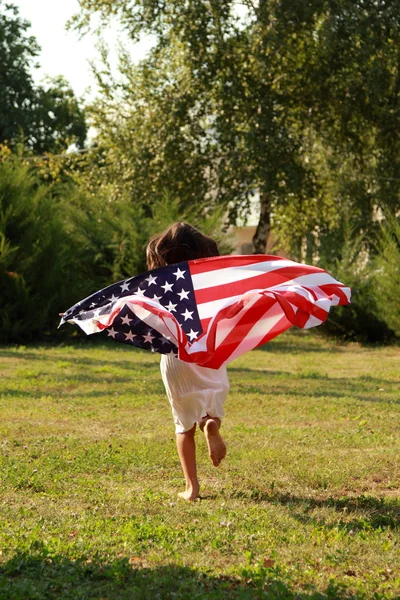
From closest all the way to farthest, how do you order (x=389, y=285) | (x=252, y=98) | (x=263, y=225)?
(x=389, y=285), (x=252, y=98), (x=263, y=225)

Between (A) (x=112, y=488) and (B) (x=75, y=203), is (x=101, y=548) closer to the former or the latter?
(A) (x=112, y=488)

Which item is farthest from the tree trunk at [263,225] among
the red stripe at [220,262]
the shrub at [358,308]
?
the red stripe at [220,262]

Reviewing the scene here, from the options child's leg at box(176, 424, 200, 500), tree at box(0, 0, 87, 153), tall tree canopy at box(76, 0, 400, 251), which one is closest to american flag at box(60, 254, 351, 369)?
child's leg at box(176, 424, 200, 500)

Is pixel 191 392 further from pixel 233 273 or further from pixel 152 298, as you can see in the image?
pixel 233 273

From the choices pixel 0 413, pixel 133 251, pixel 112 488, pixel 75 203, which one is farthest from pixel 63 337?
pixel 112 488

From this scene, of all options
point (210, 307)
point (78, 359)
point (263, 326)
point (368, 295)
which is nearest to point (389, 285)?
point (368, 295)

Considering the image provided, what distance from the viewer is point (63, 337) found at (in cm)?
1923

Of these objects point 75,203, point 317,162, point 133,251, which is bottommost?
point 133,251

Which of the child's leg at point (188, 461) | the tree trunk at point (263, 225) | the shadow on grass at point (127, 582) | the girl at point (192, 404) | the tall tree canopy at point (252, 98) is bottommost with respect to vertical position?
the shadow on grass at point (127, 582)

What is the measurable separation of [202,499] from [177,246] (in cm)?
180

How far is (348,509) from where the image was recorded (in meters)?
5.80

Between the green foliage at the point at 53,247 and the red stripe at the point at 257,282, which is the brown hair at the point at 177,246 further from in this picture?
the green foliage at the point at 53,247

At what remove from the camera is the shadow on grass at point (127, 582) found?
4055 mm

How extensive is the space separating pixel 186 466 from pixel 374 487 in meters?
1.50
